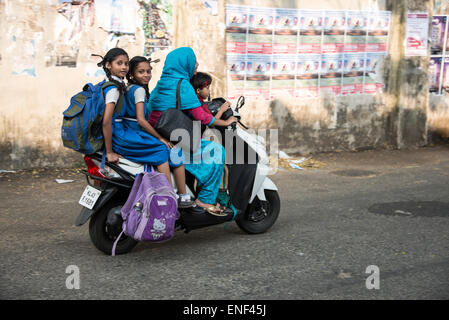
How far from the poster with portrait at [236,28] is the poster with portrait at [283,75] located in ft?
2.24

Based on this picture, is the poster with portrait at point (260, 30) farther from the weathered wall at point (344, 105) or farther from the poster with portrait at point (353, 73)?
the poster with portrait at point (353, 73)

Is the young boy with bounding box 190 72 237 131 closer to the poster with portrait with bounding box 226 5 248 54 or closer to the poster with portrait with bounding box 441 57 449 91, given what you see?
the poster with portrait with bounding box 226 5 248 54

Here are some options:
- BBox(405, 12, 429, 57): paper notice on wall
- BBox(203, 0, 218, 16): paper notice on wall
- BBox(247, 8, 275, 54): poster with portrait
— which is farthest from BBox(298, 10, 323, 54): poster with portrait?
BBox(405, 12, 429, 57): paper notice on wall

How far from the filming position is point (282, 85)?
918 centimetres

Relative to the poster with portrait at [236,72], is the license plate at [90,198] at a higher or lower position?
lower

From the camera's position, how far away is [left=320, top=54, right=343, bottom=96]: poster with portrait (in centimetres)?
950

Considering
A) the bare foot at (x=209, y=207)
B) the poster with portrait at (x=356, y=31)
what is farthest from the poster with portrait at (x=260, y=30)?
the bare foot at (x=209, y=207)

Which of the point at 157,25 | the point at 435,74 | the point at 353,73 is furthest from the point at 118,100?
the point at 435,74

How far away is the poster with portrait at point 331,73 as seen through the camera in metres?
9.50

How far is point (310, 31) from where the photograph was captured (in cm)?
928

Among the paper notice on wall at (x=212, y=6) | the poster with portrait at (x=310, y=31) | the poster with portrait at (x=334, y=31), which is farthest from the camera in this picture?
the poster with portrait at (x=334, y=31)

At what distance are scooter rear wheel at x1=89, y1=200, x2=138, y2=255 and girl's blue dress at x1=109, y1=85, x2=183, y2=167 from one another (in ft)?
1.43

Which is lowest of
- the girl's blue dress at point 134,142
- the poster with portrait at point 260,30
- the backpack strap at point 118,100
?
the girl's blue dress at point 134,142

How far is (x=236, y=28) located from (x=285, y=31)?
960mm
